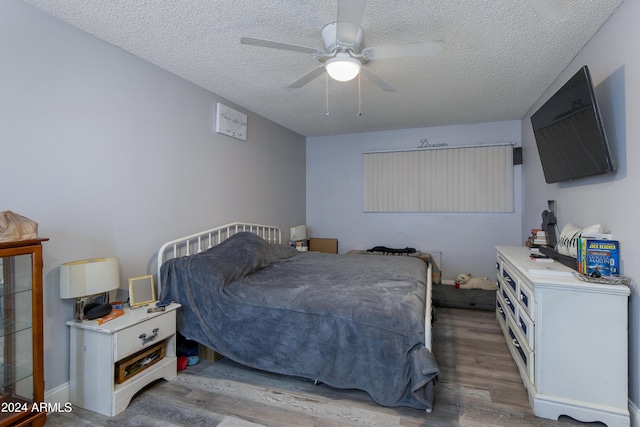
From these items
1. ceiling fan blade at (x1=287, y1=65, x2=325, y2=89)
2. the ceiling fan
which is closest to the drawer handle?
the ceiling fan

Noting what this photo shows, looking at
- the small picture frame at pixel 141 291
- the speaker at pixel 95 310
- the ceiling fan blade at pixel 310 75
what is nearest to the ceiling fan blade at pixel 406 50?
the ceiling fan blade at pixel 310 75

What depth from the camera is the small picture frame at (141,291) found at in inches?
89.2

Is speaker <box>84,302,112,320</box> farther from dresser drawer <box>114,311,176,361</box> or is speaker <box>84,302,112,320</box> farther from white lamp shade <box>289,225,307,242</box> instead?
white lamp shade <box>289,225,307,242</box>

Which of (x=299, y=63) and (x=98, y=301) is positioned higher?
(x=299, y=63)

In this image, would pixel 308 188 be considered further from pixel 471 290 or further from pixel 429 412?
pixel 429 412

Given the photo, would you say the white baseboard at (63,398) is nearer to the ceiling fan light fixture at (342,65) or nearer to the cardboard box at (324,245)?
the ceiling fan light fixture at (342,65)

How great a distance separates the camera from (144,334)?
2068 millimetres

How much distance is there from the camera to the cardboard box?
5219 mm

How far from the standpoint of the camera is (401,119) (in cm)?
431

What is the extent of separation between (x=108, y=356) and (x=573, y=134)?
11.6ft

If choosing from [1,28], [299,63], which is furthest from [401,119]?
[1,28]

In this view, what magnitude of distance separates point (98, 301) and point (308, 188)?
12.3 ft

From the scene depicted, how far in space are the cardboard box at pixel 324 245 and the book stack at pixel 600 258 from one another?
139 inches

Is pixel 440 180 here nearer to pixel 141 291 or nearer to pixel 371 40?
pixel 371 40
